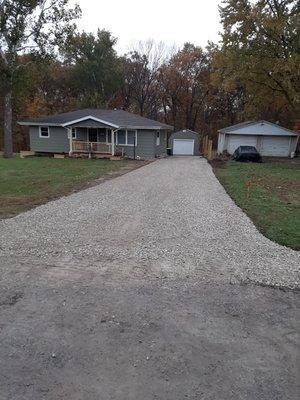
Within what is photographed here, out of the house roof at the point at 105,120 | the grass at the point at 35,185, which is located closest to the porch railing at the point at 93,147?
the house roof at the point at 105,120

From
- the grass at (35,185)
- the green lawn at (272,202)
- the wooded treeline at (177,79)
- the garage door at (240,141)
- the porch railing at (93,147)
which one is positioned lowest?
A: the grass at (35,185)

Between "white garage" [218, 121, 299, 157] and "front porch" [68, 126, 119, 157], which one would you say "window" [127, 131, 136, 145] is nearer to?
"front porch" [68, 126, 119, 157]

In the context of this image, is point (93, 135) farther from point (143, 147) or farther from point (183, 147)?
point (183, 147)

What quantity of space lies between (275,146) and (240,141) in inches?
114

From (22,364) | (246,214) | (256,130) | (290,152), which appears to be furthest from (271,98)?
(22,364)

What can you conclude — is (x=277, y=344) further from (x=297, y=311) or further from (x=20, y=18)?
(x=20, y=18)

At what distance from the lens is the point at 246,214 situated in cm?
839

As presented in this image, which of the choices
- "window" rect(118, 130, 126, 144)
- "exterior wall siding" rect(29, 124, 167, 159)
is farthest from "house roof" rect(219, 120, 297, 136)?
"window" rect(118, 130, 126, 144)

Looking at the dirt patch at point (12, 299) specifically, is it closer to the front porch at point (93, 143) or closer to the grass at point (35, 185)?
the grass at point (35, 185)

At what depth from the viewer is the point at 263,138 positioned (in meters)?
29.2

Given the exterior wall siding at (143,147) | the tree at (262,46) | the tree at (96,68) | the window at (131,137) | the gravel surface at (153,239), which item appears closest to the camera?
the gravel surface at (153,239)

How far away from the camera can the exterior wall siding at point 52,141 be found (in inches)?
1022

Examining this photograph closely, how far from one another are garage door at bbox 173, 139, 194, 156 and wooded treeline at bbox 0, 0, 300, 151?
548cm

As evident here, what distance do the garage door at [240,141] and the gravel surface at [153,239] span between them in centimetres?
2056
